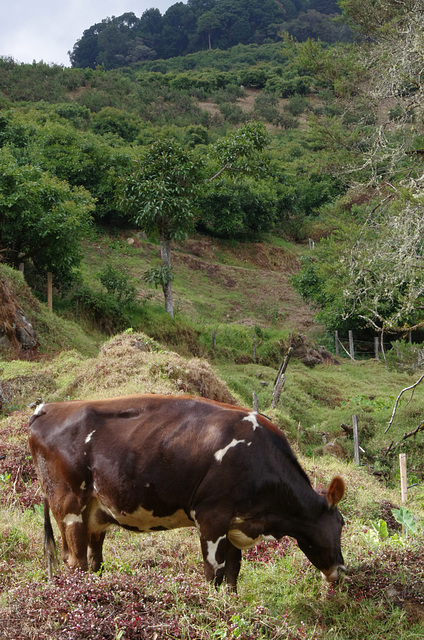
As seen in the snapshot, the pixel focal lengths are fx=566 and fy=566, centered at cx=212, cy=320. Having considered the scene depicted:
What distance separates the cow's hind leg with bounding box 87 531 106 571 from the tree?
1774 centimetres

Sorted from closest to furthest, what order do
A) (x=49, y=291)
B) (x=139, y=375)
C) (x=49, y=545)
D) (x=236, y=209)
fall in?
(x=49, y=545), (x=139, y=375), (x=49, y=291), (x=236, y=209)

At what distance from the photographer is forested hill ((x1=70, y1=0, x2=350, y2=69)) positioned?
11306cm

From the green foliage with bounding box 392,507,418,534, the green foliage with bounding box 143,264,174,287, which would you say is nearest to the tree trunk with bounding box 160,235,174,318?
the green foliage with bounding box 143,264,174,287

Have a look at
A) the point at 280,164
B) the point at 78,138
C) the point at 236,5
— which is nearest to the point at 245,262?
the point at 78,138

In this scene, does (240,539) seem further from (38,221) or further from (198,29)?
(198,29)

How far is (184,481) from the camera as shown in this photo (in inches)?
170

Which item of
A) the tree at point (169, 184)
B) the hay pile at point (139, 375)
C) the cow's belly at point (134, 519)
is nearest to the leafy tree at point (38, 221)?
the tree at point (169, 184)

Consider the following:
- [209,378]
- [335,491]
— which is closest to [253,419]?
[335,491]

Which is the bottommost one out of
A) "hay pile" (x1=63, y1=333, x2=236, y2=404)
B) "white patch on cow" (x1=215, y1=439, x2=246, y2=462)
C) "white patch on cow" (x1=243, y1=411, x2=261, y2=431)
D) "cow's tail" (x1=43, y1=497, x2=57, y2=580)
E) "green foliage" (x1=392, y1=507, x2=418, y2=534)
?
"green foliage" (x1=392, y1=507, x2=418, y2=534)

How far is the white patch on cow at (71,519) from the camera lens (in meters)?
4.48

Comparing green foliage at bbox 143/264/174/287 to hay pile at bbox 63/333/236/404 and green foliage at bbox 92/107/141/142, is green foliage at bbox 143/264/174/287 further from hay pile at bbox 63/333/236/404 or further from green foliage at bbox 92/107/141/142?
green foliage at bbox 92/107/141/142

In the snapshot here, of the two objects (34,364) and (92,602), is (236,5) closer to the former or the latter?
(34,364)

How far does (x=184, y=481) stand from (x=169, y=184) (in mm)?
19156

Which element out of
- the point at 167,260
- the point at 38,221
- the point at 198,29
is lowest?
the point at 167,260
